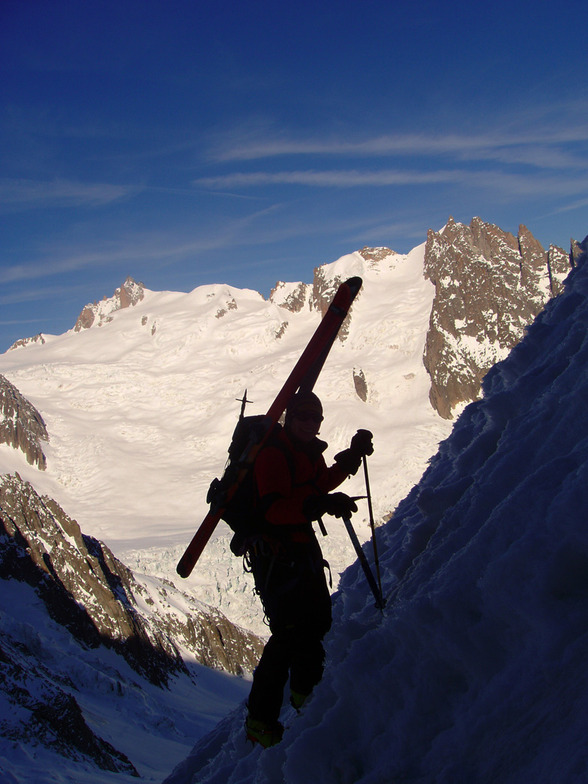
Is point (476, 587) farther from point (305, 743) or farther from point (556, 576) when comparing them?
point (305, 743)

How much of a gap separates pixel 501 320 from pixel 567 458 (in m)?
142

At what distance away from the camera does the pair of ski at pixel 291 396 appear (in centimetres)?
467

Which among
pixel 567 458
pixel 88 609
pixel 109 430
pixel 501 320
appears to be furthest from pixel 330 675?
pixel 501 320

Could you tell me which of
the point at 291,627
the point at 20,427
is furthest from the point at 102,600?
the point at 20,427

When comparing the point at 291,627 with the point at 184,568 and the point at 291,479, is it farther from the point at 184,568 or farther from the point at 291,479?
the point at 184,568

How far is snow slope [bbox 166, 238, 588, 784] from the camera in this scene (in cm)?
275

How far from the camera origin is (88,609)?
32.4 meters

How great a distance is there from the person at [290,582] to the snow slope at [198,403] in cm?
6515

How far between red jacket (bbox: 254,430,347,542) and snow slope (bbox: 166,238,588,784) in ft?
2.71

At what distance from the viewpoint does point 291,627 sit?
178 inches

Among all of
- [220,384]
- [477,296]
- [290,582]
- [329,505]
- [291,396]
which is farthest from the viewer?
[220,384]

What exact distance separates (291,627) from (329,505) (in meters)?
0.97

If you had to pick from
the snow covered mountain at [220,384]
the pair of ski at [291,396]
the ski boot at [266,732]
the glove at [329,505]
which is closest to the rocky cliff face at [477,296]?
the snow covered mountain at [220,384]

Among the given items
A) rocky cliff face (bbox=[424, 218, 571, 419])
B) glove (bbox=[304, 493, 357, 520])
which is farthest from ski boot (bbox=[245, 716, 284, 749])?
rocky cliff face (bbox=[424, 218, 571, 419])
